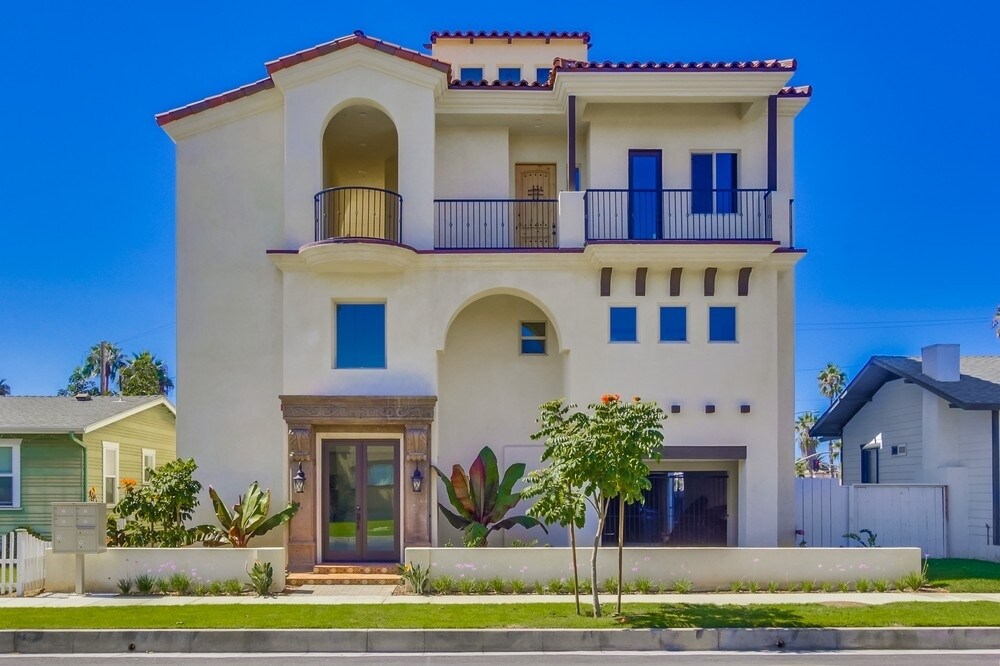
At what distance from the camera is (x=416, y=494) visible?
1720cm

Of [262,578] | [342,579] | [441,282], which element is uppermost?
[441,282]

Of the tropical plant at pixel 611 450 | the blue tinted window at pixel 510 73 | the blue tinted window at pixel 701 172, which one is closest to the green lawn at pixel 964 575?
the tropical plant at pixel 611 450

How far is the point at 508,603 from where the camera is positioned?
13.7 m

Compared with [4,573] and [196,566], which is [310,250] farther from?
[4,573]

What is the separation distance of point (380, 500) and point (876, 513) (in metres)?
10.9

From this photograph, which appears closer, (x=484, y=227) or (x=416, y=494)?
(x=416, y=494)

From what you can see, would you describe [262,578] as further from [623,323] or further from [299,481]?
[623,323]

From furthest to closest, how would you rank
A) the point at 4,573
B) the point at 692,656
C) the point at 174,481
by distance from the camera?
the point at 174,481 → the point at 4,573 → the point at 692,656

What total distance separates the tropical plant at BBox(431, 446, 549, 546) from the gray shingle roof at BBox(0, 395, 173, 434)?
9.91 meters

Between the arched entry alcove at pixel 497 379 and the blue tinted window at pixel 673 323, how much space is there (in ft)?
7.72

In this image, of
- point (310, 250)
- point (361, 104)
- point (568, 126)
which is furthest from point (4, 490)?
point (568, 126)

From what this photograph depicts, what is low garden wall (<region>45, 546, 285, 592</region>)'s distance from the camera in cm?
1523

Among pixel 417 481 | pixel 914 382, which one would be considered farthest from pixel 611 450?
pixel 914 382

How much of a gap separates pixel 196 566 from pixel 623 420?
8134 mm
